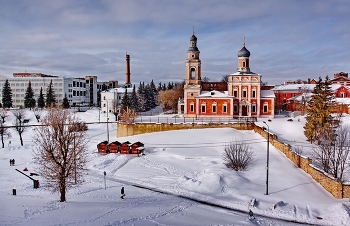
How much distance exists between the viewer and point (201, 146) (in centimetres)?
3806

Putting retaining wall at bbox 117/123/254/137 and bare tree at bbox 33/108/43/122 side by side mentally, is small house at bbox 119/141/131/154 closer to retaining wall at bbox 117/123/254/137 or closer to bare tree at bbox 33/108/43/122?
retaining wall at bbox 117/123/254/137

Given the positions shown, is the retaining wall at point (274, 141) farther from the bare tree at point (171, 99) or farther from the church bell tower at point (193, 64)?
the bare tree at point (171, 99)

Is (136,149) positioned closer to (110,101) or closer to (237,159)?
(237,159)

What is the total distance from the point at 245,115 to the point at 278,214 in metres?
35.2

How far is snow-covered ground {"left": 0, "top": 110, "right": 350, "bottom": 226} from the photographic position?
17.7 m

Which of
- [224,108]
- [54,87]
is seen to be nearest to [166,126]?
[224,108]

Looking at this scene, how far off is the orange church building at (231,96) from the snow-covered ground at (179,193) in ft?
45.1

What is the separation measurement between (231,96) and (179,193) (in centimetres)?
3140

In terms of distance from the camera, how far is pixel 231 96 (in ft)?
172

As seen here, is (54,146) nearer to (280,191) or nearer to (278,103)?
(280,191)

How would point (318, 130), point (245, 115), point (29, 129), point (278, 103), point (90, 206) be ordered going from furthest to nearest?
1. point (278, 103)
2. point (29, 129)
3. point (245, 115)
4. point (318, 130)
5. point (90, 206)

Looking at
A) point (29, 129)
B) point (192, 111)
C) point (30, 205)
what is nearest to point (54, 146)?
point (30, 205)

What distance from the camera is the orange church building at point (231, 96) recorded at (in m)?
52.5

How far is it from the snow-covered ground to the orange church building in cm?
1376
